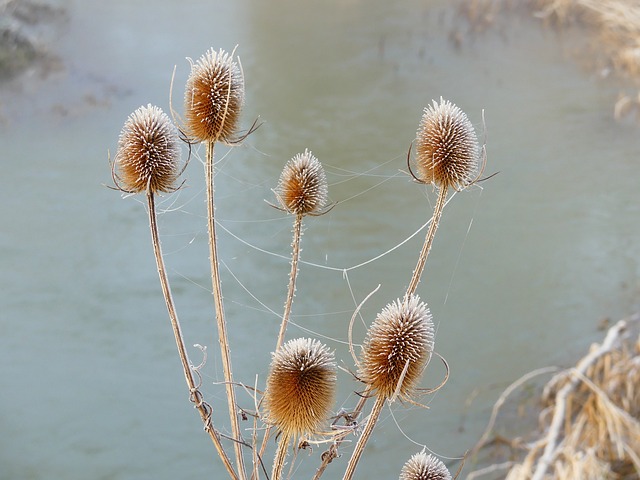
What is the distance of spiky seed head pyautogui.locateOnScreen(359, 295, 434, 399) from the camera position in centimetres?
36

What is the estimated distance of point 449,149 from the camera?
0.43 metres

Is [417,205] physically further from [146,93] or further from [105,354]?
[146,93]

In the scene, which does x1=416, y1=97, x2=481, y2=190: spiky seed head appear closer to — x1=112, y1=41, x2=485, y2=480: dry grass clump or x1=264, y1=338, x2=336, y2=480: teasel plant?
x1=112, y1=41, x2=485, y2=480: dry grass clump

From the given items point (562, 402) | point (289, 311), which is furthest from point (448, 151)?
point (562, 402)

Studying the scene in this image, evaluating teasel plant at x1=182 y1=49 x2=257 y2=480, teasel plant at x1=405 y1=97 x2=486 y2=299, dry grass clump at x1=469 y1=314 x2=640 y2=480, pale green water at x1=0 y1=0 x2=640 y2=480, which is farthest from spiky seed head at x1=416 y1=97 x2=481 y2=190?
dry grass clump at x1=469 y1=314 x2=640 y2=480

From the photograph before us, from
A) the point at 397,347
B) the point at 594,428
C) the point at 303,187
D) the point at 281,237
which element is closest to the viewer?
the point at 397,347

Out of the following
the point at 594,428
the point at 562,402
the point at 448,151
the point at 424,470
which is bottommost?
the point at 424,470

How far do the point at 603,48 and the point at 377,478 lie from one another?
2.51 m

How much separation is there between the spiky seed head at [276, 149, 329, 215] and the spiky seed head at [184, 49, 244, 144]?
45 mm

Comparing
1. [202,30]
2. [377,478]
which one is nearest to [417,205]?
[377,478]

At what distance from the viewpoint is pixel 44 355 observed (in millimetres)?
1837

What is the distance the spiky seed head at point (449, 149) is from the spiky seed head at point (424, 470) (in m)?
0.14

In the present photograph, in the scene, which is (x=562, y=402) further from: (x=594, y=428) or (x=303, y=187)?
(x=303, y=187)

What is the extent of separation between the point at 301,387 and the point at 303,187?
0.14 meters
